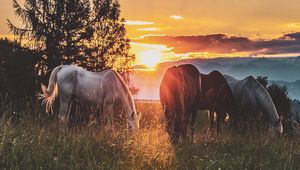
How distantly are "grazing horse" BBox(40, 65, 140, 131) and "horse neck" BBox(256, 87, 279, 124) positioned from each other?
497 centimetres

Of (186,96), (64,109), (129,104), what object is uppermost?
(186,96)

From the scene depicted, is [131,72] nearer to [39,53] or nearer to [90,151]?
[39,53]

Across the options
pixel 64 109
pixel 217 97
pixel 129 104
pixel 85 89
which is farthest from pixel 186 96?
pixel 64 109

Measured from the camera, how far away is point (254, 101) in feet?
50.6

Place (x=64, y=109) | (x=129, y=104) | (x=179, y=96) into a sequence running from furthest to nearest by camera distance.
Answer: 1. (x=64, y=109)
2. (x=129, y=104)
3. (x=179, y=96)

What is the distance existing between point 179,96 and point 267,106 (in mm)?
4783

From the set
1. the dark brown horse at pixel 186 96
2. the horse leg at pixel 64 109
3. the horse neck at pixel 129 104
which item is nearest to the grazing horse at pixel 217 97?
the dark brown horse at pixel 186 96

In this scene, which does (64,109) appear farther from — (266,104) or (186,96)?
(266,104)

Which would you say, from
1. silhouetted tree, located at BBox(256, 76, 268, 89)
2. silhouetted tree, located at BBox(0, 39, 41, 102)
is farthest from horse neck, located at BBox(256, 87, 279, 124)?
silhouetted tree, located at BBox(256, 76, 268, 89)

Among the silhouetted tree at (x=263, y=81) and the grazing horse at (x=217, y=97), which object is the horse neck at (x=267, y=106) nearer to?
the grazing horse at (x=217, y=97)

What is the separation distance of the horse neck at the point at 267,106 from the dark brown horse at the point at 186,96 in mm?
1068

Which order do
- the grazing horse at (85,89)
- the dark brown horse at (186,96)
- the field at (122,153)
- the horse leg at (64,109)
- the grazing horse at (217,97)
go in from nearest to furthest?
the field at (122,153) → the dark brown horse at (186,96) → the grazing horse at (85,89) → the horse leg at (64,109) → the grazing horse at (217,97)

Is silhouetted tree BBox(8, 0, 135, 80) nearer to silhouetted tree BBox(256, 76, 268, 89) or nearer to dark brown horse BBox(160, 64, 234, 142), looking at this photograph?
silhouetted tree BBox(256, 76, 268, 89)

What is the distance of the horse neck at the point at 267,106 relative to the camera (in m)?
14.9
